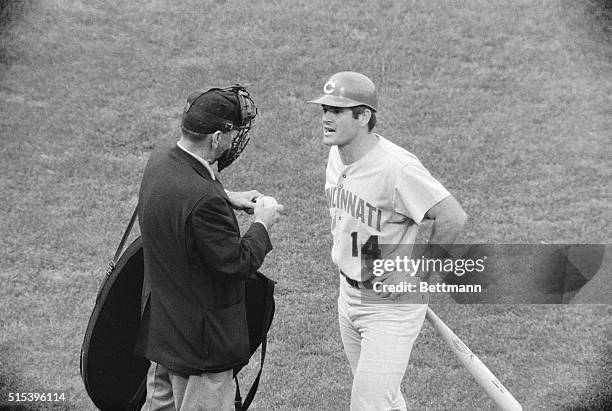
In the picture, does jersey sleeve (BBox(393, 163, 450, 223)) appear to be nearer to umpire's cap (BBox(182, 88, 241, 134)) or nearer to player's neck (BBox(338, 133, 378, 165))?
player's neck (BBox(338, 133, 378, 165))

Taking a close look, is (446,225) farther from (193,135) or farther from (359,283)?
(193,135)

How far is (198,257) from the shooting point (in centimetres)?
441

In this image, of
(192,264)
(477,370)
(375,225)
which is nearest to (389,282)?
(375,225)

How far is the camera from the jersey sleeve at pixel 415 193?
16.0 ft

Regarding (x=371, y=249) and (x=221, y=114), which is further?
(x=371, y=249)

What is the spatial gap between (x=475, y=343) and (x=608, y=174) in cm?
362

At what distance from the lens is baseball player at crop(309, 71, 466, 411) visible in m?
4.92

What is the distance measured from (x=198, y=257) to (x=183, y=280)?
15cm

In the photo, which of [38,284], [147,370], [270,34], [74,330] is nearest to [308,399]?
[147,370]

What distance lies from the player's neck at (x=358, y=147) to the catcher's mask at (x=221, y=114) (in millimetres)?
699

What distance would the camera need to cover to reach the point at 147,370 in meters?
5.26

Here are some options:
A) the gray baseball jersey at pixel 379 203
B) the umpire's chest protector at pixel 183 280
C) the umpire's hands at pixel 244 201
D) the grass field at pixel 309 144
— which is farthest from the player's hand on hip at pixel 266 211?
the grass field at pixel 309 144

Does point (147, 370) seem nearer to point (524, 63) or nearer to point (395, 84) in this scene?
point (395, 84)

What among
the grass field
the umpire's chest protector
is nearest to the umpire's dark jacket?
the umpire's chest protector
